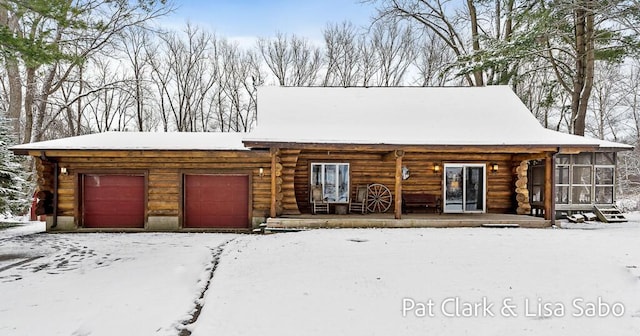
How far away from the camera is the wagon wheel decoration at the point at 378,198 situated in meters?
12.1

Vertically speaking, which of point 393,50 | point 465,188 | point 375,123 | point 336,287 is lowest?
point 336,287

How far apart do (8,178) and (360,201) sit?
1122cm

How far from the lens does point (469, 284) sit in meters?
5.87

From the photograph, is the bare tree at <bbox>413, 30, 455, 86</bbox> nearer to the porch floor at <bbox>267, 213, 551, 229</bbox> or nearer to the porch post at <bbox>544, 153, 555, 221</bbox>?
the porch post at <bbox>544, 153, 555, 221</bbox>

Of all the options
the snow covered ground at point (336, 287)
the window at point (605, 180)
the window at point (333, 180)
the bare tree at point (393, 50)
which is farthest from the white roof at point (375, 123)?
the bare tree at point (393, 50)

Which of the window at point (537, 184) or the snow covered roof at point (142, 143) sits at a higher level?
the snow covered roof at point (142, 143)

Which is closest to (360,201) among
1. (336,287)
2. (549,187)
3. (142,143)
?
(549,187)

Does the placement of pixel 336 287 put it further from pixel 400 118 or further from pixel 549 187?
pixel 549 187

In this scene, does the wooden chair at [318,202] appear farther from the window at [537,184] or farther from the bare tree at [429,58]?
the bare tree at [429,58]

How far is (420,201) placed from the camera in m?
12.0

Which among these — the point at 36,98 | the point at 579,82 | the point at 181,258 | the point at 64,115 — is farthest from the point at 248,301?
the point at 64,115

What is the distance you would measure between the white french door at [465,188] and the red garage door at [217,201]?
6413 mm

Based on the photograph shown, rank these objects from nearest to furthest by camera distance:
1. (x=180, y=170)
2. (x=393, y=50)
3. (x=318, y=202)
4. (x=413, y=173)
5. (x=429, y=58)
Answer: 1. (x=180, y=170)
2. (x=318, y=202)
3. (x=413, y=173)
4. (x=429, y=58)
5. (x=393, y=50)

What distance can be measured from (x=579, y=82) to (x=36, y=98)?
79.5 feet
